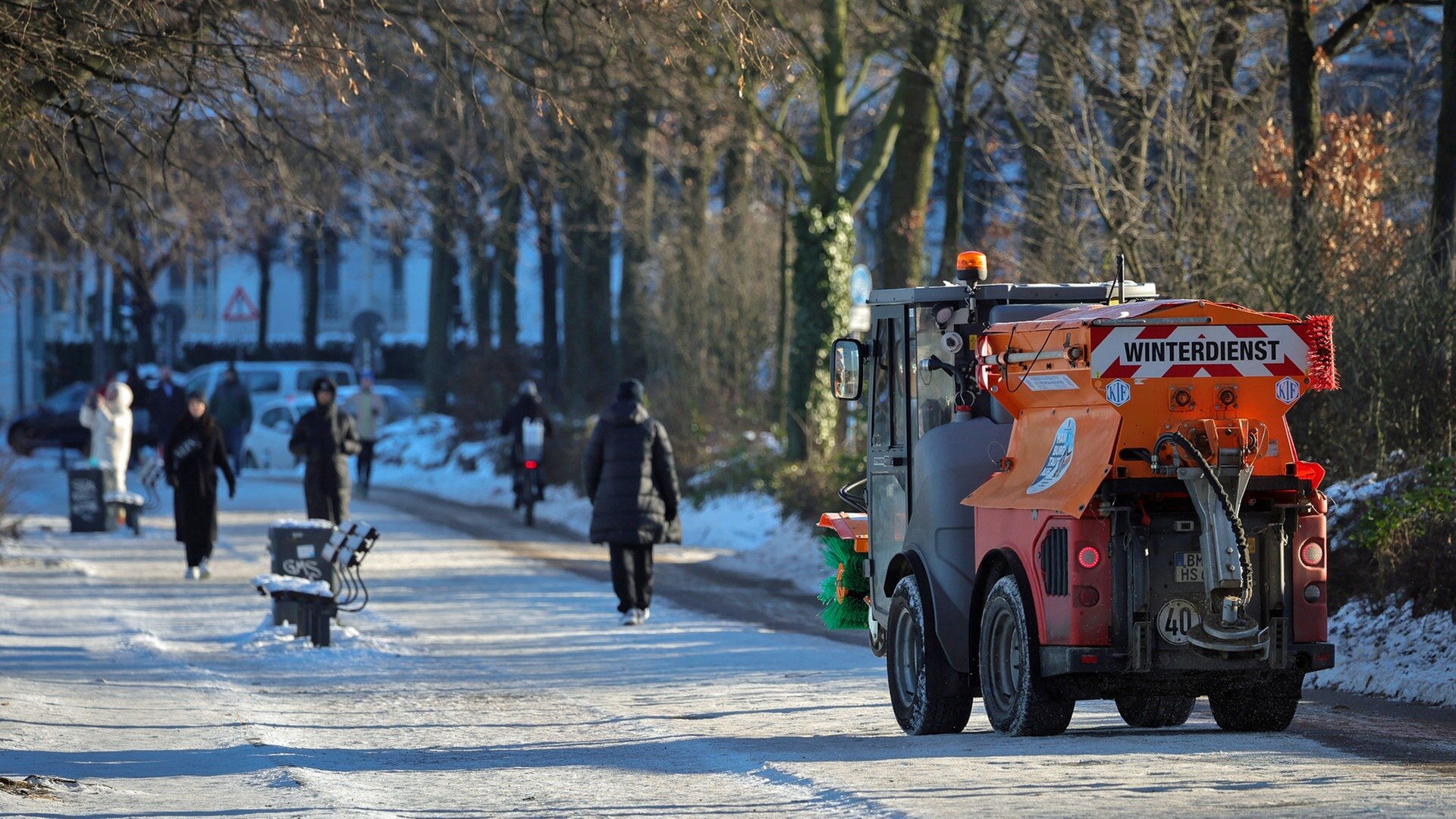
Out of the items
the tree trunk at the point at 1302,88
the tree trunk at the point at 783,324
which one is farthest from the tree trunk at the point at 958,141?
the tree trunk at the point at 1302,88

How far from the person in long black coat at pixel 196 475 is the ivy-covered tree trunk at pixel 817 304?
8.22 m

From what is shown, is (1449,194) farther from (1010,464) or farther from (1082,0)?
(1010,464)

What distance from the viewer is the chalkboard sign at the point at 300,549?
14859 mm

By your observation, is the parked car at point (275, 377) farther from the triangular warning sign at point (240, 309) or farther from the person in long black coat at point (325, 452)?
the person in long black coat at point (325, 452)

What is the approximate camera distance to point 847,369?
10.0 meters

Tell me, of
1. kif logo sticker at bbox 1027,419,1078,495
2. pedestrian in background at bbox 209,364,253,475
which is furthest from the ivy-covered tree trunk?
kif logo sticker at bbox 1027,419,1078,495

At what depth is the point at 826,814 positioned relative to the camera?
23.0 feet

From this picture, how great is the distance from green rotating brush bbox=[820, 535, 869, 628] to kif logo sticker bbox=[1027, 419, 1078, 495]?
7.86 feet

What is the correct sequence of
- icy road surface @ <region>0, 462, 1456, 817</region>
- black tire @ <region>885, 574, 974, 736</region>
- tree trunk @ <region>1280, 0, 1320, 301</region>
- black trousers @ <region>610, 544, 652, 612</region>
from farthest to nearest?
tree trunk @ <region>1280, 0, 1320, 301</region> < black trousers @ <region>610, 544, 652, 612</region> < black tire @ <region>885, 574, 974, 736</region> < icy road surface @ <region>0, 462, 1456, 817</region>

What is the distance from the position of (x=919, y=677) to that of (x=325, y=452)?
1007 centimetres

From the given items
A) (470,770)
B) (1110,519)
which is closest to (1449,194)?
(1110,519)

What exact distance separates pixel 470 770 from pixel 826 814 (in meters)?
2.18

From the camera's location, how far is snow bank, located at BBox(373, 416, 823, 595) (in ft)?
66.3

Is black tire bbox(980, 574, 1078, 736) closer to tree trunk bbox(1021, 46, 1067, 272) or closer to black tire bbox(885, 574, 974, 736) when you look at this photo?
black tire bbox(885, 574, 974, 736)
